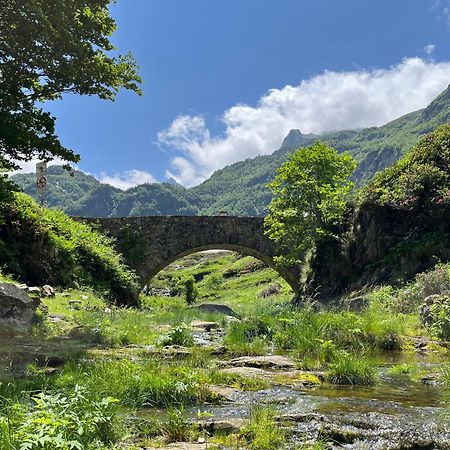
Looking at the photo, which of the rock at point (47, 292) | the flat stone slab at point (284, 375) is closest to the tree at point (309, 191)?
the rock at point (47, 292)

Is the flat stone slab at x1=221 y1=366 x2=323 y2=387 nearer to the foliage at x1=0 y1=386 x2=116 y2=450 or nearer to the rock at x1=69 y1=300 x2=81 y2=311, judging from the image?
the foliage at x1=0 y1=386 x2=116 y2=450

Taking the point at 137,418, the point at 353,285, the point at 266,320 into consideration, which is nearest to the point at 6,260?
the point at 266,320

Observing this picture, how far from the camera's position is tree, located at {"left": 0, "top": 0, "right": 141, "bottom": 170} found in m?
11.8

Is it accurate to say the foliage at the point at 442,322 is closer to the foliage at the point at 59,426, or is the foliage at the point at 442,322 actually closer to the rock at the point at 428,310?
the rock at the point at 428,310

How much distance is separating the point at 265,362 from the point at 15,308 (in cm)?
583

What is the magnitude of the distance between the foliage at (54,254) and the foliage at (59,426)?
1399 cm

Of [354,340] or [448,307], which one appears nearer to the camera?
[354,340]

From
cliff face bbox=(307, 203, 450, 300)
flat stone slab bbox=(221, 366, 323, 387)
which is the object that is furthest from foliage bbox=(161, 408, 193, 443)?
cliff face bbox=(307, 203, 450, 300)

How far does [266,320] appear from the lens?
12.5 meters

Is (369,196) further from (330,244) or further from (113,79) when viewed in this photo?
(113,79)

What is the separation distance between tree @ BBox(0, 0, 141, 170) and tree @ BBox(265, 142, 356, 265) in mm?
14939

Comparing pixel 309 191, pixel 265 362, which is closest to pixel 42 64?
pixel 265 362

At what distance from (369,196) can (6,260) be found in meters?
18.1

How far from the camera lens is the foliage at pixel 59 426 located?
125 inches
